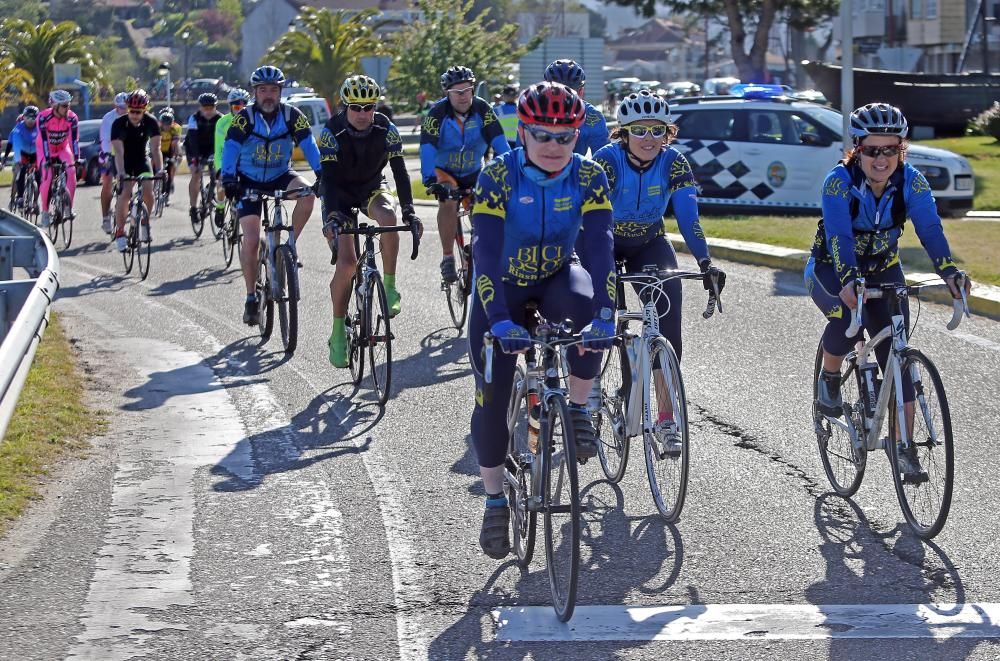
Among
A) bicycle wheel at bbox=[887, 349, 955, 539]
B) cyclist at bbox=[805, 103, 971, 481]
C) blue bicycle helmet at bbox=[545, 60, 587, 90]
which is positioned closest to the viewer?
bicycle wheel at bbox=[887, 349, 955, 539]

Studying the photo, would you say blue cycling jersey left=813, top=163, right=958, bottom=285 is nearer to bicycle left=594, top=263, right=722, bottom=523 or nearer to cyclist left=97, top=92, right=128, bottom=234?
bicycle left=594, top=263, right=722, bottom=523

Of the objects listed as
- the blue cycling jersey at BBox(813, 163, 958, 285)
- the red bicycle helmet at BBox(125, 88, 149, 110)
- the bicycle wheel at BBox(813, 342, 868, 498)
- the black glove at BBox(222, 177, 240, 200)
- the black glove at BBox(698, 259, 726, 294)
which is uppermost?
the red bicycle helmet at BBox(125, 88, 149, 110)

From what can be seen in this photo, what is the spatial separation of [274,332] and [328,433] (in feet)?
11.7

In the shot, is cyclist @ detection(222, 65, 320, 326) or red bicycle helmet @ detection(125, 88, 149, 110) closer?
cyclist @ detection(222, 65, 320, 326)

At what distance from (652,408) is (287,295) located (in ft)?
14.9

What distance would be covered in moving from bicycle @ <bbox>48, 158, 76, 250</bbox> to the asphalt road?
9273 mm

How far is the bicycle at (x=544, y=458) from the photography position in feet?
16.8

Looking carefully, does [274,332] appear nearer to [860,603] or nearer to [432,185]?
[432,185]

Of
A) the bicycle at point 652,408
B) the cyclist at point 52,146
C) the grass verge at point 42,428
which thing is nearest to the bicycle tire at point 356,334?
the grass verge at point 42,428

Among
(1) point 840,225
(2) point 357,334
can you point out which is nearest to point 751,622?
(1) point 840,225

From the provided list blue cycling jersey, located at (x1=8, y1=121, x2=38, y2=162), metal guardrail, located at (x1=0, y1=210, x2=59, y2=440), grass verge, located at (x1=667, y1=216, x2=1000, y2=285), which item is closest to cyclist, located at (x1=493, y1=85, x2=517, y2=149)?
grass verge, located at (x1=667, y1=216, x2=1000, y2=285)

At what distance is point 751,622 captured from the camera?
521cm

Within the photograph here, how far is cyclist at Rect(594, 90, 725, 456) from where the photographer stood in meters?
7.20

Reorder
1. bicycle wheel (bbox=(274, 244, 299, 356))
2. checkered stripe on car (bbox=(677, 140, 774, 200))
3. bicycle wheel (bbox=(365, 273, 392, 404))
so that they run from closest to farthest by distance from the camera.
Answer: bicycle wheel (bbox=(365, 273, 392, 404)) < bicycle wheel (bbox=(274, 244, 299, 356)) < checkered stripe on car (bbox=(677, 140, 774, 200))
